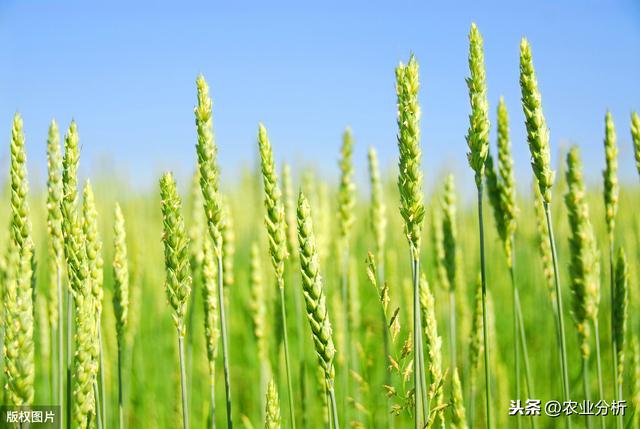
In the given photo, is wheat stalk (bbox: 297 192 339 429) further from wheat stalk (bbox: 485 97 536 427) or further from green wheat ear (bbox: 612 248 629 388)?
green wheat ear (bbox: 612 248 629 388)

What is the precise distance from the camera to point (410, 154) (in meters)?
1.34

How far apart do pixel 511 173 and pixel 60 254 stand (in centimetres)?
149

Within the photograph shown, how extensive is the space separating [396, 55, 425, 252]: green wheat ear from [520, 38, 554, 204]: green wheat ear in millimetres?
349

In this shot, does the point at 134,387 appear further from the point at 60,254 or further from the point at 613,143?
the point at 613,143

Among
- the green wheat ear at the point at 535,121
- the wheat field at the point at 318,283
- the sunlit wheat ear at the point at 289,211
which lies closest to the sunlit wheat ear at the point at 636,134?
the wheat field at the point at 318,283

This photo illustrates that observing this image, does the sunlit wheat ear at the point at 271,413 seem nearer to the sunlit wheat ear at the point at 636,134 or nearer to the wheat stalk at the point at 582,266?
the wheat stalk at the point at 582,266

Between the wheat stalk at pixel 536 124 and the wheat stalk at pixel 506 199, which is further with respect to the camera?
the wheat stalk at pixel 506 199

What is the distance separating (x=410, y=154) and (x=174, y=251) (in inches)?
25.4

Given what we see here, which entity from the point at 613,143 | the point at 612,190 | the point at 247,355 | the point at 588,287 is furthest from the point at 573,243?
the point at 247,355

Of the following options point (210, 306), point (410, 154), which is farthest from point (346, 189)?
point (410, 154)

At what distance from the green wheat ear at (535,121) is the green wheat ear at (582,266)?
0.52 ft

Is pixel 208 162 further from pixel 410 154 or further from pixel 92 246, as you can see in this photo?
pixel 410 154

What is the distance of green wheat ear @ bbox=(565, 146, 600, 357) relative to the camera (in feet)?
5.04

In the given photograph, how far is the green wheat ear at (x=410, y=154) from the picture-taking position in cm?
134
